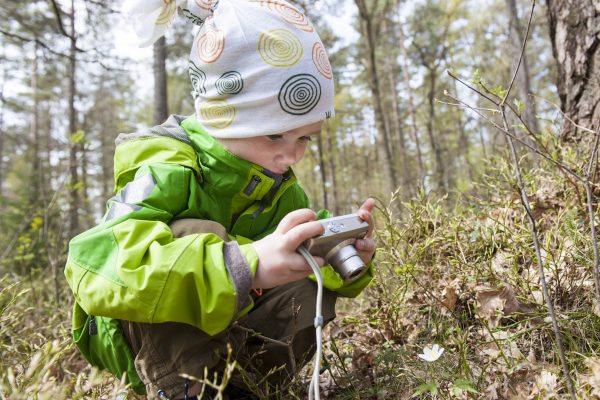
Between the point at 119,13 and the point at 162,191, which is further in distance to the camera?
the point at 119,13

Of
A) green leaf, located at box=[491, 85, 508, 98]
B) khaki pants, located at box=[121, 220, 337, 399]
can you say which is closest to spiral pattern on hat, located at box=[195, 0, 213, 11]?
khaki pants, located at box=[121, 220, 337, 399]

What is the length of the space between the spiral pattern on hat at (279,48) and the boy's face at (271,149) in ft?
0.87

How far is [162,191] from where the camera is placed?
1410 millimetres

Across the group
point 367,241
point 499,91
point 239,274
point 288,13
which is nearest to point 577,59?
point 499,91

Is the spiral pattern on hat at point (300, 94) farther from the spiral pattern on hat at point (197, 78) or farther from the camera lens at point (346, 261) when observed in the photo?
the camera lens at point (346, 261)

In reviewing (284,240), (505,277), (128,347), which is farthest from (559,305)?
(128,347)

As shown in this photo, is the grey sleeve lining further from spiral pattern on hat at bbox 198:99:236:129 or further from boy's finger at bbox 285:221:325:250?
spiral pattern on hat at bbox 198:99:236:129

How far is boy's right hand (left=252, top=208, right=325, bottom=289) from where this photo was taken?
3.77ft

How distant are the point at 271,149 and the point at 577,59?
2.11m

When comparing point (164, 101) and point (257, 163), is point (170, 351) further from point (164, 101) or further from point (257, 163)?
point (164, 101)

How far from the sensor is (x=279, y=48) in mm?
1621

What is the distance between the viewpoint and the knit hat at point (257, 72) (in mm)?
1601

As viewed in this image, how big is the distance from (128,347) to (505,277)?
4.86 feet

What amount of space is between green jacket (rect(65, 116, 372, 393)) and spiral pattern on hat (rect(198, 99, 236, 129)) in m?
0.06
